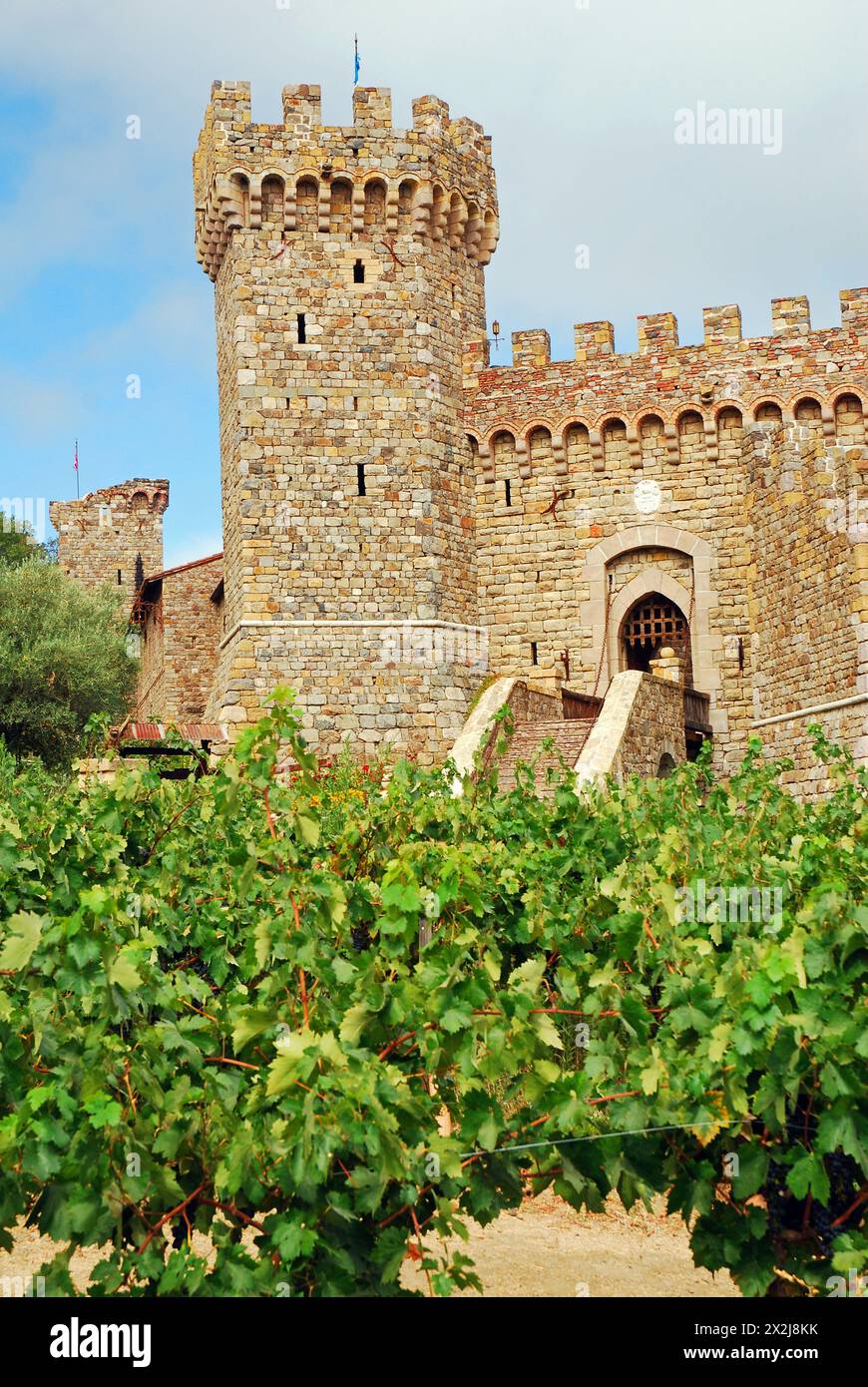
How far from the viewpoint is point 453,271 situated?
69.5 feet

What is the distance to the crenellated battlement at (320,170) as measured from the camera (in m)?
20.0

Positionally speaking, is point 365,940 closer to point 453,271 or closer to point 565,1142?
point 565,1142

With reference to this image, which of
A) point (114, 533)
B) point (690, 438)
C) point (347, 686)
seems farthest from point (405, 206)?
point (114, 533)

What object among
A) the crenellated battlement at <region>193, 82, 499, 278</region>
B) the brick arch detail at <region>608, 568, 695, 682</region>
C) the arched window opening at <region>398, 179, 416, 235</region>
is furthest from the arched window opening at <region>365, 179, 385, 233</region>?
the brick arch detail at <region>608, 568, 695, 682</region>

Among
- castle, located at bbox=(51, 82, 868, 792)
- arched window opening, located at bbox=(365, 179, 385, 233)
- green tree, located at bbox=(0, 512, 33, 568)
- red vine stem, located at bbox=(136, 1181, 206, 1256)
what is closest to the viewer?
red vine stem, located at bbox=(136, 1181, 206, 1256)

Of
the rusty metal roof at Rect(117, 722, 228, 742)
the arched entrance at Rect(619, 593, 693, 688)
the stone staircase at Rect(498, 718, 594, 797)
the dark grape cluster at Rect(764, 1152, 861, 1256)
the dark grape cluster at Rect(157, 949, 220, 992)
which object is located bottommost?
the dark grape cluster at Rect(764, 1152, 861, 1256)

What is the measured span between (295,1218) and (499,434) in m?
18.0

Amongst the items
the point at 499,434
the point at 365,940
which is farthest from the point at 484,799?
the point at 499,434

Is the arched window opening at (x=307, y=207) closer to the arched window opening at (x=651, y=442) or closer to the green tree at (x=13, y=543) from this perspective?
the arched window opening at (x=651, y=442)

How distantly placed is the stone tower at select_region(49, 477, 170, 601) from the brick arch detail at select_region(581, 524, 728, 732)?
69.2 feet

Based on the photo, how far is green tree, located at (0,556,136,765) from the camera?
977 inches

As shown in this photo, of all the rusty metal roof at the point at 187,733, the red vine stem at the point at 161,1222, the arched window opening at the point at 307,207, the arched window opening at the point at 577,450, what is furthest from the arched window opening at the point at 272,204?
the red vine stem at the point at 161,1222

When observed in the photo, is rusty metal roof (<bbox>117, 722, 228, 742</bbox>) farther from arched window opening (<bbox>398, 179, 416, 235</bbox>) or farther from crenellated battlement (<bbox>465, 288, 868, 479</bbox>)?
arched window opening (<bbox>398, 179, 416, 235</bbox>)

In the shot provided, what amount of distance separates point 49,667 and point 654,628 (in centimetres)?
1077
